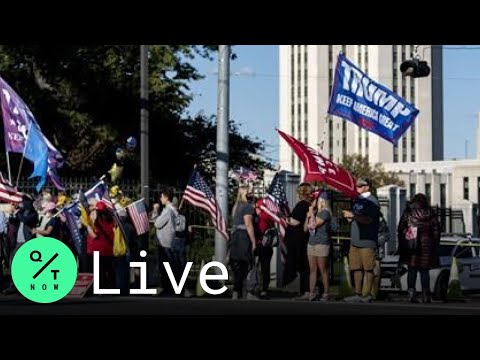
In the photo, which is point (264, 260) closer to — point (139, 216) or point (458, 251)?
point (139, 216)

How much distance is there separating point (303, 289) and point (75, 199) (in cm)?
452

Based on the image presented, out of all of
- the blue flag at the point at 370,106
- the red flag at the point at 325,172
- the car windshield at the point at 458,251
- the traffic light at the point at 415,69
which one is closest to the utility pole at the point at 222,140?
the blue flag at the point at 370,106

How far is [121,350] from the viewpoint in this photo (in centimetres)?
1227

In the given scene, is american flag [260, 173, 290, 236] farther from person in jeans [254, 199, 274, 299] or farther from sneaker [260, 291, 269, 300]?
sneaker [260, 291, 269, 300]

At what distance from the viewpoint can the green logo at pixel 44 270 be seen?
18516mm

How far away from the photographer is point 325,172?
21.1 meters

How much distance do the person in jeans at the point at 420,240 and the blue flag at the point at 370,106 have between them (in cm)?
303

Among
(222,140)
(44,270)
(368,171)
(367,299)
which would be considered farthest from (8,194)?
(368,171)

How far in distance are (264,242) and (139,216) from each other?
226cm

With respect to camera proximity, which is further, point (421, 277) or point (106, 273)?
Result: point (106, 273)

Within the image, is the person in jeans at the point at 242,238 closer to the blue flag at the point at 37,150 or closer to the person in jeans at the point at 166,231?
the person in jeans at the point at 166,231

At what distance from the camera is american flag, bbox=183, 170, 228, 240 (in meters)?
22.7

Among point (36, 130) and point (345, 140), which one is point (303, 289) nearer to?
point (36, 130)
